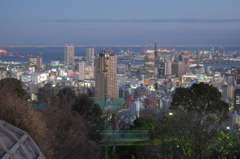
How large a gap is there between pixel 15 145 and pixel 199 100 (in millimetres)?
5874

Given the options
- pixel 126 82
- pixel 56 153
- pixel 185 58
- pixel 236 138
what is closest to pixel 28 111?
pixel 56 153

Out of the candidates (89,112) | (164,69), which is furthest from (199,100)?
(164,69)

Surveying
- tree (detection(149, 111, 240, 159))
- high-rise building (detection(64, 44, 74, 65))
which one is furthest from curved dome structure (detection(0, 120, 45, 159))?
high-rise building (detection(64, 44, 74, 65))

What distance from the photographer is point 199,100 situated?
349 inches

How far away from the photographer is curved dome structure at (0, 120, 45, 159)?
341 cm

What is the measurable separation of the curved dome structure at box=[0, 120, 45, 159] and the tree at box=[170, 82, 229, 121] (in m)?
5.26

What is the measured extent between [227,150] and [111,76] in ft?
79.7

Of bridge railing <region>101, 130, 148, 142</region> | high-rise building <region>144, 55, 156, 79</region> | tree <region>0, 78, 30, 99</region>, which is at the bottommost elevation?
high-rise building <region>144, 55, 156, 79</region>

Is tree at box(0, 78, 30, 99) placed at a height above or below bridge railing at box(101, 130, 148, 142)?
above

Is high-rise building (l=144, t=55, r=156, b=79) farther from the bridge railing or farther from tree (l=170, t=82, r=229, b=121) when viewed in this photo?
the bridge railing

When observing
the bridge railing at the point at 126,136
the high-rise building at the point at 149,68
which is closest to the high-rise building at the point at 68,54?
the high-rise building at the point at 149,68

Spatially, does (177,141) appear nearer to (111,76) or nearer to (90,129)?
(90,129)

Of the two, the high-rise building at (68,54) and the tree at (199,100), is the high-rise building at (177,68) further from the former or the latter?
the tree at (199,100)

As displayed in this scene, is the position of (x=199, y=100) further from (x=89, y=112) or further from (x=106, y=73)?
(x=106, y=73)
